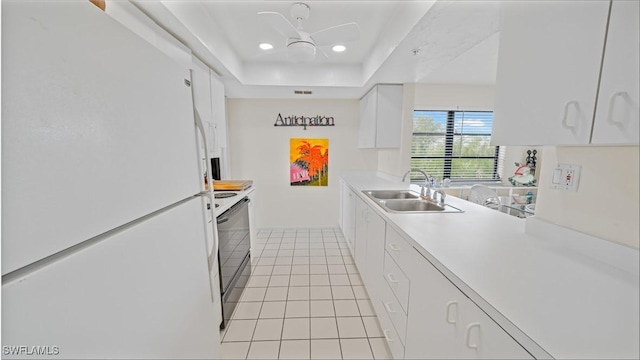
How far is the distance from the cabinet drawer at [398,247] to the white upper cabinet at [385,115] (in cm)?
192

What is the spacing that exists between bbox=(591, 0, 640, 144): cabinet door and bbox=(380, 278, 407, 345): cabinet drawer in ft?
3.74

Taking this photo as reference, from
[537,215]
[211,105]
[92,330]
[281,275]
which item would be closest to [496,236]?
[537,215]

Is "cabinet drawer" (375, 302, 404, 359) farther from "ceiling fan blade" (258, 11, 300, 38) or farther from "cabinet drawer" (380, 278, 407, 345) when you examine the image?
"ceiling fan blade" (258, 11, 300, 38)

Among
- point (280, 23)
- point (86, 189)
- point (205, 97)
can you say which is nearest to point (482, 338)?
point (86, 189)

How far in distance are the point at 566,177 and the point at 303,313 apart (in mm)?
1976

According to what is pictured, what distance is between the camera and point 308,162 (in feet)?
13.5

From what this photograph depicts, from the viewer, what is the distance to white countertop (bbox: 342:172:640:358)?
0.59m

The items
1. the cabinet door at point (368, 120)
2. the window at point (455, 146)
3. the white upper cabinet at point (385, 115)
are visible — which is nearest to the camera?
the white upper cabinet at point (385, 115)

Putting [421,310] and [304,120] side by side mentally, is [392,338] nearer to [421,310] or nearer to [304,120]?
[421,310]

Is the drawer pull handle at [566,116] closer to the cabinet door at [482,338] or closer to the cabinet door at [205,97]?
the cabinet door at [482,338]

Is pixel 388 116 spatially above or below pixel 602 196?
above

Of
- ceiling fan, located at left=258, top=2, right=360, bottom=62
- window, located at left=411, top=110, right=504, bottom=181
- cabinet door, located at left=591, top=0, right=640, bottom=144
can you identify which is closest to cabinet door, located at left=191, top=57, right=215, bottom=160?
ceiling fan, located at left=258, top=2, right=360, bottom=62

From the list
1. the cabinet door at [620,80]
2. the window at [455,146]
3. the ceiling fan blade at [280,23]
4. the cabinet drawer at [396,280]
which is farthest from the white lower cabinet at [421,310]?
the window at [455,146]

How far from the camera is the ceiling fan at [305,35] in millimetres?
1813
